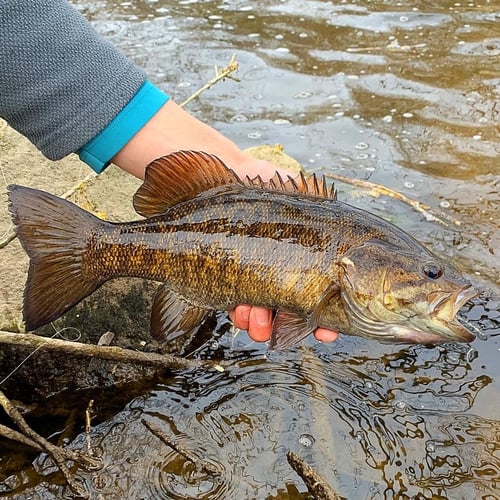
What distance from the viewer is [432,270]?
7.95 feet

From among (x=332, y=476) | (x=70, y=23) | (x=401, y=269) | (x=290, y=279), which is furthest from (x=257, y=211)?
(x=332, y=476)

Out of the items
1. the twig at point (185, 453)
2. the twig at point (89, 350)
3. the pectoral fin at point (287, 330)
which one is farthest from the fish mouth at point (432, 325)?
the twig at point (89, 350)

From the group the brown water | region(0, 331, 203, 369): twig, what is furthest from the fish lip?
region(0, 331, 203, 369): twig

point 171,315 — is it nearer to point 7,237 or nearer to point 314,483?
point 314,483

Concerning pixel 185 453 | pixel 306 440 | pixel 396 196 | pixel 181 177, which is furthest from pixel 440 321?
pixel 396 196

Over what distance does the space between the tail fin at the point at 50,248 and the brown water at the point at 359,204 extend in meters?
1.12

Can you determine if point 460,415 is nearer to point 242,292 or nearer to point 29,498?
point 242,292

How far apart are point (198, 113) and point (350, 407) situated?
13.9ft

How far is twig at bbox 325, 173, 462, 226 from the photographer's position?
5.13 metres

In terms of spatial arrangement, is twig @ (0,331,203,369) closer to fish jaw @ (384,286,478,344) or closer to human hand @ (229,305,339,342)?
human hand @ (229,305,339,342)

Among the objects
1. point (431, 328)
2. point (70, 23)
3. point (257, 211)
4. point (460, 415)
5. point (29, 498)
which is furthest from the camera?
point (460, 415)

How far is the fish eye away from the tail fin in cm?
129

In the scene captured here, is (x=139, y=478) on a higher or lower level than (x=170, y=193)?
lower

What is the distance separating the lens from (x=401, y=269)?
2451 mm
